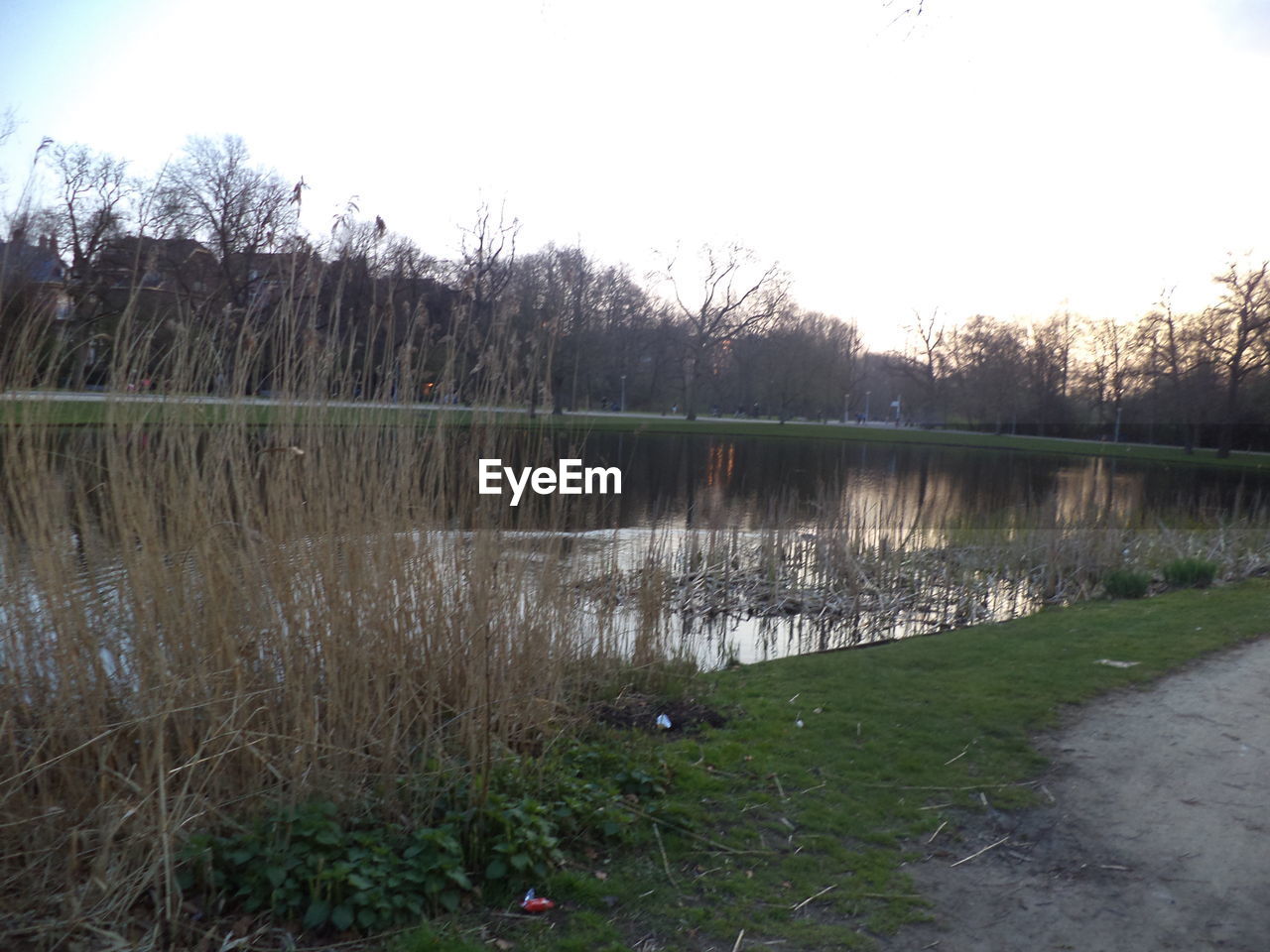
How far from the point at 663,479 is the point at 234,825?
2363 centimetres

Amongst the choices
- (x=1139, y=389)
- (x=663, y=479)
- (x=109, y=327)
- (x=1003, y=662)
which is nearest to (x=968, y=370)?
(x=1139, y=389)

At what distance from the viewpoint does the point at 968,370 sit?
2370 inches

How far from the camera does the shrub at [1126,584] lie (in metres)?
10.4

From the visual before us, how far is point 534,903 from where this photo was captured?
10.5 ft

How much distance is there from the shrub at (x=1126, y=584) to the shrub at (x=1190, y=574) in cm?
75

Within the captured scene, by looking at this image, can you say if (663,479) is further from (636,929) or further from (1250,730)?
(636,929)

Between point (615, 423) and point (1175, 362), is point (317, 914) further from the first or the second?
point (1175, 362)

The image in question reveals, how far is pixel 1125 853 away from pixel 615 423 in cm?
3532

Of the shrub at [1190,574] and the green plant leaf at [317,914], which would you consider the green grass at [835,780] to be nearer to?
the green plant leaf at [317,914]

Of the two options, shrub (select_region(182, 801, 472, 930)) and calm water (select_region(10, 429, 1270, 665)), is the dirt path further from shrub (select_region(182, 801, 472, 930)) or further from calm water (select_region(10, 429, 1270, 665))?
calm water (select_region(10, 429, 1270, 665))

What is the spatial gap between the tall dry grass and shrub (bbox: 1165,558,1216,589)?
9.57 meters

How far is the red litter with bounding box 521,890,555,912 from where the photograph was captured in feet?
10.5

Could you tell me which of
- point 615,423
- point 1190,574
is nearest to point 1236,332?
point 615,423

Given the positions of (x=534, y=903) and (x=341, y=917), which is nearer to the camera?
(x=341, y=917)
